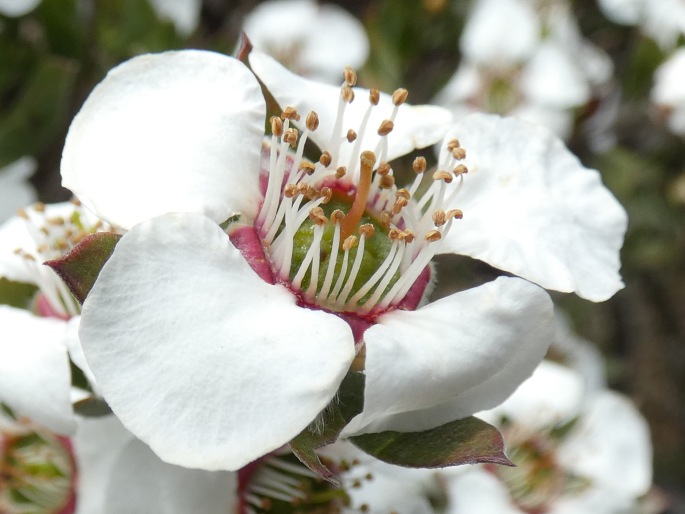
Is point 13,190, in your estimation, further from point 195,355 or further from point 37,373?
point 195,355

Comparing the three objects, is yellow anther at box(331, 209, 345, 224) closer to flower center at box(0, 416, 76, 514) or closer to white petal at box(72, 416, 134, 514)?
white petal at box(72, 416, 134, 514)

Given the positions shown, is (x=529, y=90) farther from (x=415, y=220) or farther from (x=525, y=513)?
(x=415, y=220)

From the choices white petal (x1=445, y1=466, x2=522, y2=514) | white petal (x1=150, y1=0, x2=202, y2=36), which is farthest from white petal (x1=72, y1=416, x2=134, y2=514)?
white petal (x1=150, y1=0, x2=202, y2=36)

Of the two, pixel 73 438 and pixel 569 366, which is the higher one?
pixel 73 438

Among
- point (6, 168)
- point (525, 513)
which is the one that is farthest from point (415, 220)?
point (6, 168)

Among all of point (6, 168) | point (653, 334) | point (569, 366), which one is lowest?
point (653, 334)

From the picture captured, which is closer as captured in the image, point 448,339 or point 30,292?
point 448,339

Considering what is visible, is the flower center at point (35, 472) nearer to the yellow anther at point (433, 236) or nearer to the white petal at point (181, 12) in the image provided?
the yellow anther at point (433, 236)
